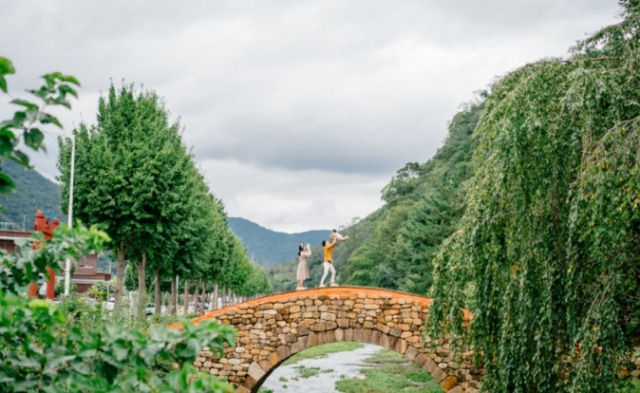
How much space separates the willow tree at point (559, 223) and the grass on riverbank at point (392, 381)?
1262 centimetres

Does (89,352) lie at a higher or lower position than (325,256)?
lower

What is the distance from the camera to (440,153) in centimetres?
6303

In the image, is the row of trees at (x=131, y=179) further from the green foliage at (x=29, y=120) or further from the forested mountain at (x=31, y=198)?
the forested mountain at (x=31, y=198)

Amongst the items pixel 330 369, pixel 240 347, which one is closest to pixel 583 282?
pixel 240 347

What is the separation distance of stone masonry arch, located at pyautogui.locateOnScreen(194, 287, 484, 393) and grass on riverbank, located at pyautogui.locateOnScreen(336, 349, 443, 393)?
7.15 meters

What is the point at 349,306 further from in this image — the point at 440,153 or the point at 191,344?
the point at 440,153

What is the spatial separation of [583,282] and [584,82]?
1892 mm

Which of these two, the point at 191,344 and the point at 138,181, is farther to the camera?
the point at 138,181

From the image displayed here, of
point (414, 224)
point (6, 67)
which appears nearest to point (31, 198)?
point (414, 224)

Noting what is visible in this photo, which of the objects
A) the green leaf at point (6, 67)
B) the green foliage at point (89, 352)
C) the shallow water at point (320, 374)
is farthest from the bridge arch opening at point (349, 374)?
the green leaf at point (6, 67)

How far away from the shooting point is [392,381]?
21.5m

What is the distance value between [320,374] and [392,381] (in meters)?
2.88

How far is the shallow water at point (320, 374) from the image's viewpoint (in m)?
20.5

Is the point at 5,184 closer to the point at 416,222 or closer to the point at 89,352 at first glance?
the point at 89,352
